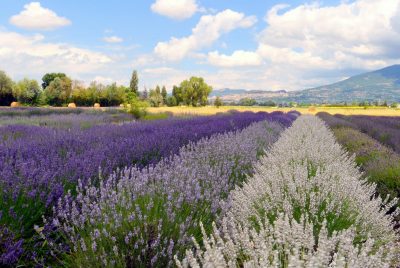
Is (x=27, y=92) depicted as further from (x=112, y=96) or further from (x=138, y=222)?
(x=138, y=222)

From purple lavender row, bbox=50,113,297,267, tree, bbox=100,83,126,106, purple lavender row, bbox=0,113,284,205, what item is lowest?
purple lavender row, bbox=50,113,297,267

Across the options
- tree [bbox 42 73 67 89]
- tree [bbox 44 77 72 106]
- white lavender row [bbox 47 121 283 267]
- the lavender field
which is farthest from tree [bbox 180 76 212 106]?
white lavender row [bbox 47 121 283 267]

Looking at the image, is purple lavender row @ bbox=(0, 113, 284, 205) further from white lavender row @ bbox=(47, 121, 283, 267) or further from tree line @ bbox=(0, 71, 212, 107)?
tree line @ bbox=(0, 71, 212, 107)

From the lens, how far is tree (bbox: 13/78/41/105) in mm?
53769

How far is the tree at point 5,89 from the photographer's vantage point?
167 ft

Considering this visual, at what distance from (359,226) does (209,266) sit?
209cm

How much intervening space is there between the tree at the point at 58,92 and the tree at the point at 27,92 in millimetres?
1497

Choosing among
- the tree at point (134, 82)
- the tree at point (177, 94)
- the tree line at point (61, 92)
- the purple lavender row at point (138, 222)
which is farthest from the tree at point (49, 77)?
A: the purple lavender row at point (138, 222)

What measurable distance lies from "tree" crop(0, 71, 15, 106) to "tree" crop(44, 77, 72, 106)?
5384 millimetres

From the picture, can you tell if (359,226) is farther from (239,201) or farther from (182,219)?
(182,219)

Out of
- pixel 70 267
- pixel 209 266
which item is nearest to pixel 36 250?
pixel 70 267

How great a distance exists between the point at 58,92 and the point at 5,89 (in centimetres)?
837

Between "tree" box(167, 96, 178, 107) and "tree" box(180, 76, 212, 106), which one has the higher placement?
"tree" box(180, 76, 212, 106)

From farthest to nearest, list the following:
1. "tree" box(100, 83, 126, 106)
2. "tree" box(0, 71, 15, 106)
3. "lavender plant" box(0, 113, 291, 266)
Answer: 1. "tree" box(100, 83, 126, 106)
2. "tree" box(0, 71, 15, 106)
3. "lavender plant" box(0, 113, 291, 266)
